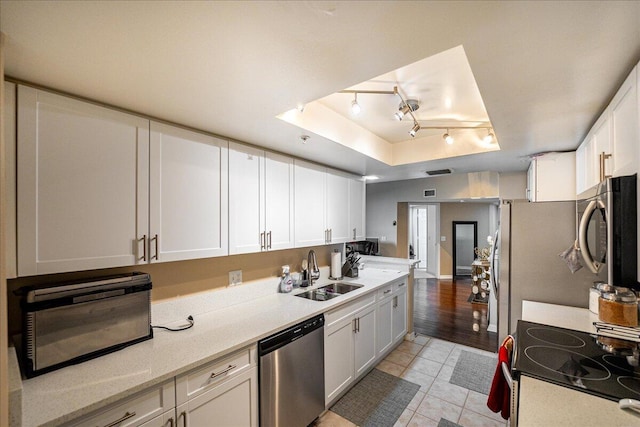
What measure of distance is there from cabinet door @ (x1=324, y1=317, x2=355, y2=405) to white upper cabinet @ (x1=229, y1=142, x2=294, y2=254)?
849 mm

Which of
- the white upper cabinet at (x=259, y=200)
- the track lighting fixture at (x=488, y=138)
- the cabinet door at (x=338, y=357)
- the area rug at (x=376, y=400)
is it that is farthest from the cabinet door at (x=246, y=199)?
the track lighting fixture at (x=488, y=138)

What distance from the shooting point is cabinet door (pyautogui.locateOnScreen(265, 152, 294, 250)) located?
2.35m

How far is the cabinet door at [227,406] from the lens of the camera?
A: 1.37 metres

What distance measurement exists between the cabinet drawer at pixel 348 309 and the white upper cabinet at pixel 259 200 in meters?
0.71

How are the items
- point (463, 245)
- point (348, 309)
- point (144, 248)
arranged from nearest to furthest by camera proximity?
point (144, 248) → point (348, 309) → point (463, 245)

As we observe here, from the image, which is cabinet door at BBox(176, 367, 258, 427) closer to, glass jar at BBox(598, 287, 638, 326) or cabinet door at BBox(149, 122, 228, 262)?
cabinet door at BBox(149, 122, 228, 262)

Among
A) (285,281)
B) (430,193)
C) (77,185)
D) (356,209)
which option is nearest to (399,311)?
(356,209)

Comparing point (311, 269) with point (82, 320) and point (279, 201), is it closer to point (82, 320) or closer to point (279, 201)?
point (279, 201)

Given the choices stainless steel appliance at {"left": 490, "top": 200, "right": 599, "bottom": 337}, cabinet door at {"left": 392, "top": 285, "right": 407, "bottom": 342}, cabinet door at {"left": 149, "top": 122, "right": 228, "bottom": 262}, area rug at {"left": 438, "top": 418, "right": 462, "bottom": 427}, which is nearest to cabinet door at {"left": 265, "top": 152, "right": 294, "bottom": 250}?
cabinet door at {"left": 149, "top": 122, "right": 228, "bottom": 262}

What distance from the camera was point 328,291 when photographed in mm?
2822

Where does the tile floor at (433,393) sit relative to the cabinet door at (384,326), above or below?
below

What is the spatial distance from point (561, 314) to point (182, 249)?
105 inches

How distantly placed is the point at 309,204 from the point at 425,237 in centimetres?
567

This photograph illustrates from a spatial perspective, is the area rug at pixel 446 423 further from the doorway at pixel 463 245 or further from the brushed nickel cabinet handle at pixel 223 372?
the doorway at pixel 463 245
